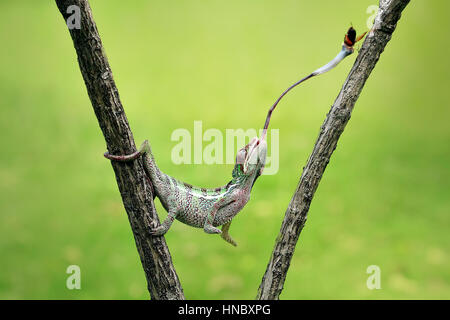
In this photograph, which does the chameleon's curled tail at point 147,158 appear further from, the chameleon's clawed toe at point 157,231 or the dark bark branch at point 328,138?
the dark bark branch at point 328,138

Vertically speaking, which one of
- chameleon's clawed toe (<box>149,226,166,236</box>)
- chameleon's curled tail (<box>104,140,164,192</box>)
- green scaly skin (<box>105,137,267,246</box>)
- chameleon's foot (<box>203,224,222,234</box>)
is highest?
chameleon's curled tail (<box>104,140,164,192</box>)

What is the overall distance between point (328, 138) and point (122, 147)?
0.49 meters

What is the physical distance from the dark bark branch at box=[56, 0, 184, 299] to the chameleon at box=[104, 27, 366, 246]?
0.03m

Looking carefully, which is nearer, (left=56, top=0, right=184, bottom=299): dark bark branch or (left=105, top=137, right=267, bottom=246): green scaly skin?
(left=56, top=0, right=184, bottom=299): dark bark branch

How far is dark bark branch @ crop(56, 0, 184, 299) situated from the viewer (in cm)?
103

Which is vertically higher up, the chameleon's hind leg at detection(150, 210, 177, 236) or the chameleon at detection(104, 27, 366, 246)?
the chameleon at detection(104, 27, 366, 246)

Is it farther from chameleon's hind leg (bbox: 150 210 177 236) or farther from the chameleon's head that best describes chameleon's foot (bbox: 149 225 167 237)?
the chameleon's head

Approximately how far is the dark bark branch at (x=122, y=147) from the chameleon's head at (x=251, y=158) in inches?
8.7

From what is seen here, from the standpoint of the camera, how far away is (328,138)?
1.17 m

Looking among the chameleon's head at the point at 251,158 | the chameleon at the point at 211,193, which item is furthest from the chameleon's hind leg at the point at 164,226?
the chameleon's head at the point at 251,158

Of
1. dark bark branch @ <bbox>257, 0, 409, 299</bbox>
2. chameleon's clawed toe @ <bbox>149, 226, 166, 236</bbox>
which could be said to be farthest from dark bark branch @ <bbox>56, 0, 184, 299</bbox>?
dark bark branch @ <bbox>257, 0, 409, 299</bbox>

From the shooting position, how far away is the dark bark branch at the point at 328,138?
116 cm

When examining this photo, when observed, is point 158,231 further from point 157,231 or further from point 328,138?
point 328,138

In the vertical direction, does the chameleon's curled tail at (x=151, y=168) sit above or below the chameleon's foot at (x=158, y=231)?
above
